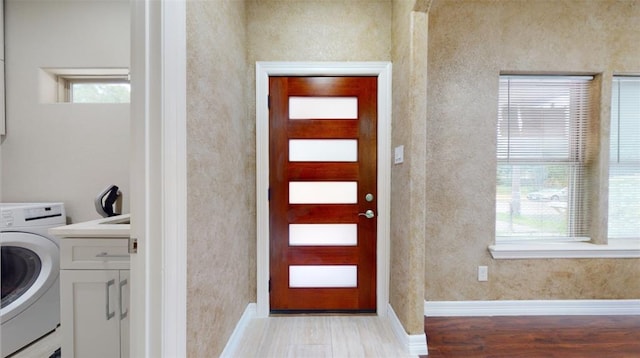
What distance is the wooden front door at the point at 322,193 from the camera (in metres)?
2.31

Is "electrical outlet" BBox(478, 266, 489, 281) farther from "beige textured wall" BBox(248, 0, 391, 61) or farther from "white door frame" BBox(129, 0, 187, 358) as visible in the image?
"white door frame" BBox(129, 0, 187, 358)

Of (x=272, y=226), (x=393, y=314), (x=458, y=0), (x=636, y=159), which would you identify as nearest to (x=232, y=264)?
(x=272, y=226)

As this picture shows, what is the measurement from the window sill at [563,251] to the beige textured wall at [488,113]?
58 mm

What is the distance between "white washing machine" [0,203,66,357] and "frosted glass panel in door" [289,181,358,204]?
1795 millimetres

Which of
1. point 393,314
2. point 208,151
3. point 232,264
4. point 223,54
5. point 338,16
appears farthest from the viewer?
point 338,16

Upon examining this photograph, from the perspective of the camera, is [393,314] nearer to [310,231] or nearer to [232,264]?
[310,231]

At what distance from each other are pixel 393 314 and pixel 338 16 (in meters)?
2.46

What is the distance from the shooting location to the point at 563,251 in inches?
91.4

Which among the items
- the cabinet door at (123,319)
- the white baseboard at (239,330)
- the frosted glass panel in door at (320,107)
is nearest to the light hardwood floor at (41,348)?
the cabinet door at (123,319)

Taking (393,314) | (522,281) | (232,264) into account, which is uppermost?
(232,264)

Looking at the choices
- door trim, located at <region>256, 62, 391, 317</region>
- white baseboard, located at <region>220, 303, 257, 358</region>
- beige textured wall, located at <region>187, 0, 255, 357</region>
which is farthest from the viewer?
door trim, located at <region>256, 62, 391, 317</region>

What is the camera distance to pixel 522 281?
7.70 ft

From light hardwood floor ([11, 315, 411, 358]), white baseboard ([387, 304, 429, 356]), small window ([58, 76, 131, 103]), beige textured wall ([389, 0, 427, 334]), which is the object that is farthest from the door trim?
small window ([58, 76, 131, 103])

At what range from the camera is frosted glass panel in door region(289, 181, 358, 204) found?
7.63 feet
